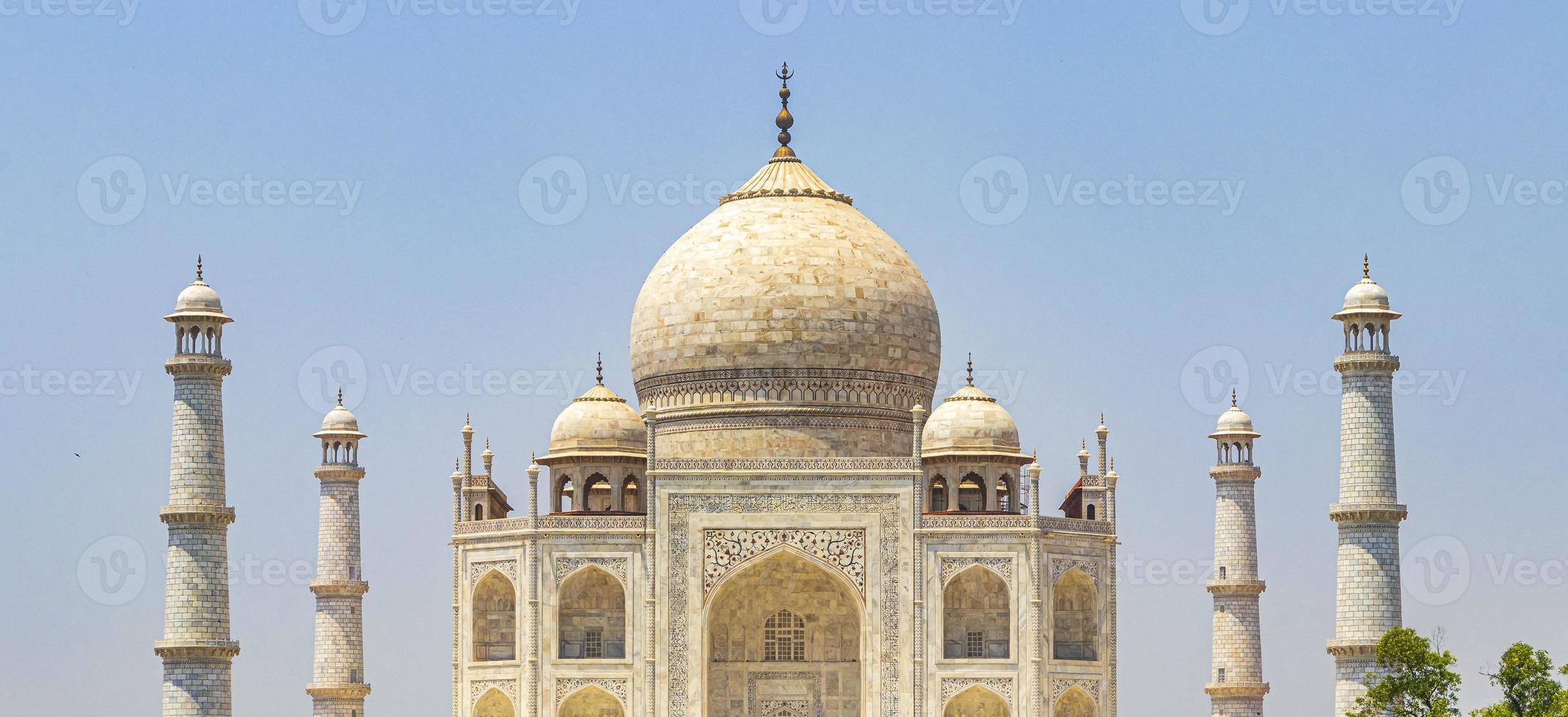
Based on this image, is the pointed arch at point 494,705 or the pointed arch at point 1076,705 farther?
the pointed arch at point 494,705

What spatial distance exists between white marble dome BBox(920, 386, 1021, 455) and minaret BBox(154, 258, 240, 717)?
1084 cm

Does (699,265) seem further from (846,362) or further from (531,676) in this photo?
(531,676)

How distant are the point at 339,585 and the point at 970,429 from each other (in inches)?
438

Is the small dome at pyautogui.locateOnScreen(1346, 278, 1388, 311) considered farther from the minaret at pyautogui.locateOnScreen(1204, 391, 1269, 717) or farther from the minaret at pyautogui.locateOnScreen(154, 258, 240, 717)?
the minaret at pyautogui.locateOnScreen(154, 258, 240, 717)

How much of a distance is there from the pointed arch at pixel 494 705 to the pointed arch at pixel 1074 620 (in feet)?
27.0

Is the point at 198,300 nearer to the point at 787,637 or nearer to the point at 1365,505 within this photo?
the point at 787,637

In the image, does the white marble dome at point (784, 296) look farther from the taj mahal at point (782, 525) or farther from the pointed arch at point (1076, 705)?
the pointed arch at point (1076, 705)

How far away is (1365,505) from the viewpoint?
45.8 metres

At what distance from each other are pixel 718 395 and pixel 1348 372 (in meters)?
9.71

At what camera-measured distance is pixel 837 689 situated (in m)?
47.8

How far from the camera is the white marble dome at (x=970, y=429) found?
1933 inches

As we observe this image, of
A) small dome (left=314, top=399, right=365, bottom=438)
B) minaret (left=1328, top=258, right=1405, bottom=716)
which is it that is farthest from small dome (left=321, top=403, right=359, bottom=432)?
minaret (left=1328, top=258, right=1405, bottom=716)

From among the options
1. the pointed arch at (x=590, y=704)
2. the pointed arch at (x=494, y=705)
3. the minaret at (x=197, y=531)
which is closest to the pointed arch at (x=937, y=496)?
the pointed arch at (x=590, y=704)

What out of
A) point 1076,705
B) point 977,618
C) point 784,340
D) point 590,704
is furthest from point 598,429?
point 1076,705
